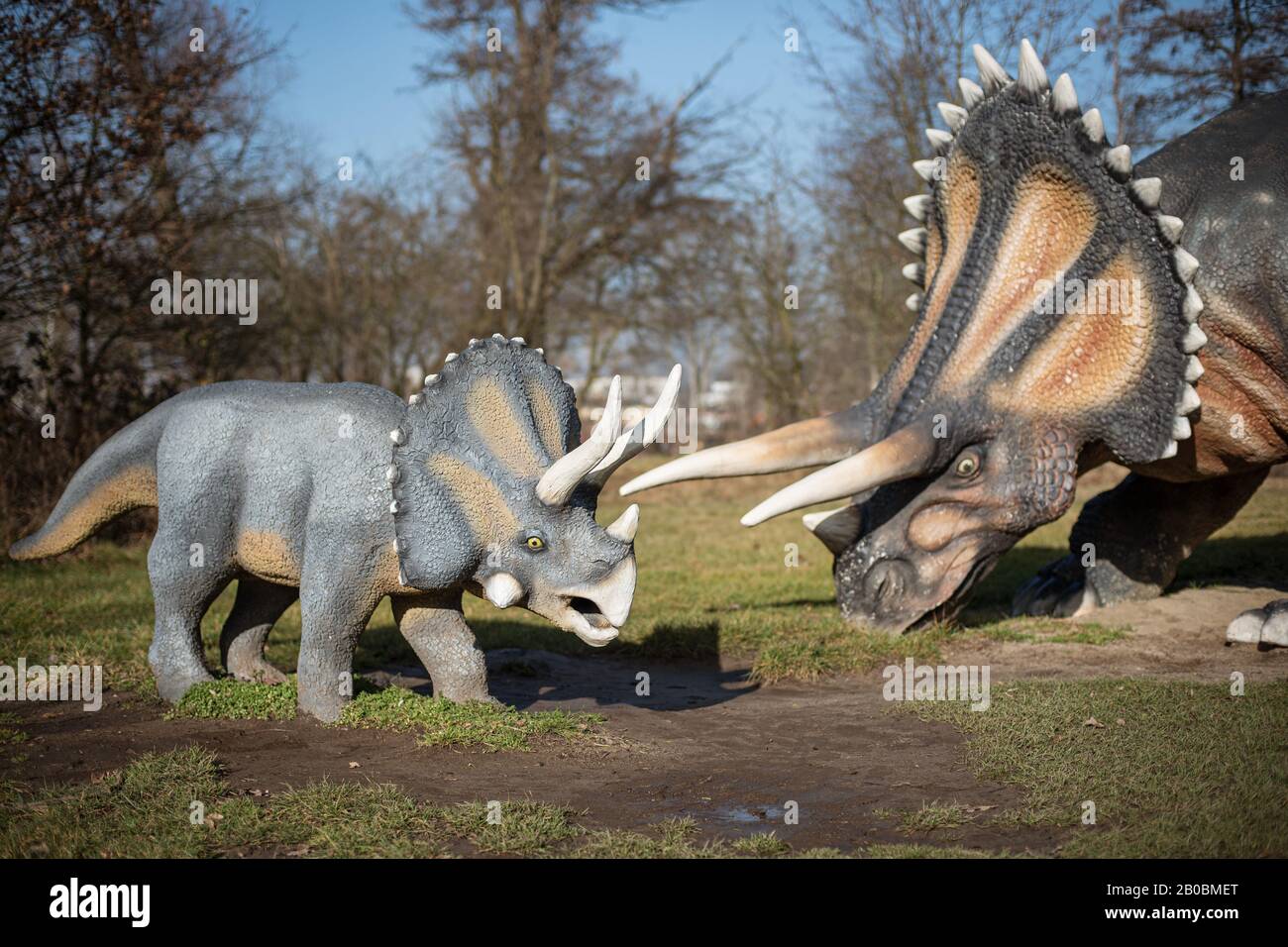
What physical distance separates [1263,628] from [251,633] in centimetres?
510

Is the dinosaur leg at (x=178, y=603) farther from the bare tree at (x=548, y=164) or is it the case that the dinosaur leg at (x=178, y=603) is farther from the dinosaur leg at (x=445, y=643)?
the bare tree at (x=548, y=164)

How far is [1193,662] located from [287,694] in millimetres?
4486

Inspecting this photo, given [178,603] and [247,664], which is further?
[247,664]

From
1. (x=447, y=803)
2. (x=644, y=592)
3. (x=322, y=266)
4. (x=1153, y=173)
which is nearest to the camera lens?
(x=447, y=803)

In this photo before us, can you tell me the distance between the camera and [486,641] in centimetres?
726

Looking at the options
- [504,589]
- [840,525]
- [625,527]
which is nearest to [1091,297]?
[840,525]

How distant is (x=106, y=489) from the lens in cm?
541

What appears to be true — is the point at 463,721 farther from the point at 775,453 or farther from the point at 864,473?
the point at 864,473

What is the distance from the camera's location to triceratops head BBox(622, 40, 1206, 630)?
590 centimetres

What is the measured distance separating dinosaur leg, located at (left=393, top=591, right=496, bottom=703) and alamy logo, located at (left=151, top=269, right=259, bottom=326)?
22.7 feet

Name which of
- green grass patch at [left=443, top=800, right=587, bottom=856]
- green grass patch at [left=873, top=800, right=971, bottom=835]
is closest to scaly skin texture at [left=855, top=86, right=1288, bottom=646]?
green grass patch at [left=873, top=800, right=971, bottom=835]

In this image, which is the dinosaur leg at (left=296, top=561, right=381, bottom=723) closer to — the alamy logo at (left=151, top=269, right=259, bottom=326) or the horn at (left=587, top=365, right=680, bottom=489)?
A: the horn at (left=587, top=365, right=680, bottom=489)

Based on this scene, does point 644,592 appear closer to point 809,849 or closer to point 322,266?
point 809,849
